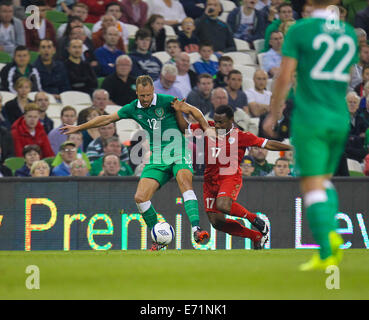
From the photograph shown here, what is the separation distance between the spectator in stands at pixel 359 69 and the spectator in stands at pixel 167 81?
3563mm

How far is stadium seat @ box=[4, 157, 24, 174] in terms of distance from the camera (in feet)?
44.3

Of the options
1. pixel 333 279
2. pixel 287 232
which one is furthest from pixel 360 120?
pixel 333 279

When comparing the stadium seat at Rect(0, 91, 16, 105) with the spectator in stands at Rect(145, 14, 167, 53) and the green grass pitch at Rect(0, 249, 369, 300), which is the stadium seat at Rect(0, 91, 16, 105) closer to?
the spectator in stands at Rect(145, 14, 167, 53)

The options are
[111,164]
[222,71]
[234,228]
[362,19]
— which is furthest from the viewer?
[362,19]

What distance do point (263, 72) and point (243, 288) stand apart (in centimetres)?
873

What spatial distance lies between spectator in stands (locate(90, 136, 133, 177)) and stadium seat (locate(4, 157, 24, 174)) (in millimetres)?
1183

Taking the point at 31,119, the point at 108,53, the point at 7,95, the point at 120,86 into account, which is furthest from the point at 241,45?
the point at 31,119

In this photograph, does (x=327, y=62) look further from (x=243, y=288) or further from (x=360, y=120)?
(x=360, y=120)

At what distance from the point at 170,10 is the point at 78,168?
5.59m

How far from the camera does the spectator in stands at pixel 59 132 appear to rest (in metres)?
13.9

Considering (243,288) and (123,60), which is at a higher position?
(123,60)

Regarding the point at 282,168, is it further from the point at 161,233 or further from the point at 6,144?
the point at 6,144

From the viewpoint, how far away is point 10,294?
7.48 metres

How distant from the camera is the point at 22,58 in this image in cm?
1493
